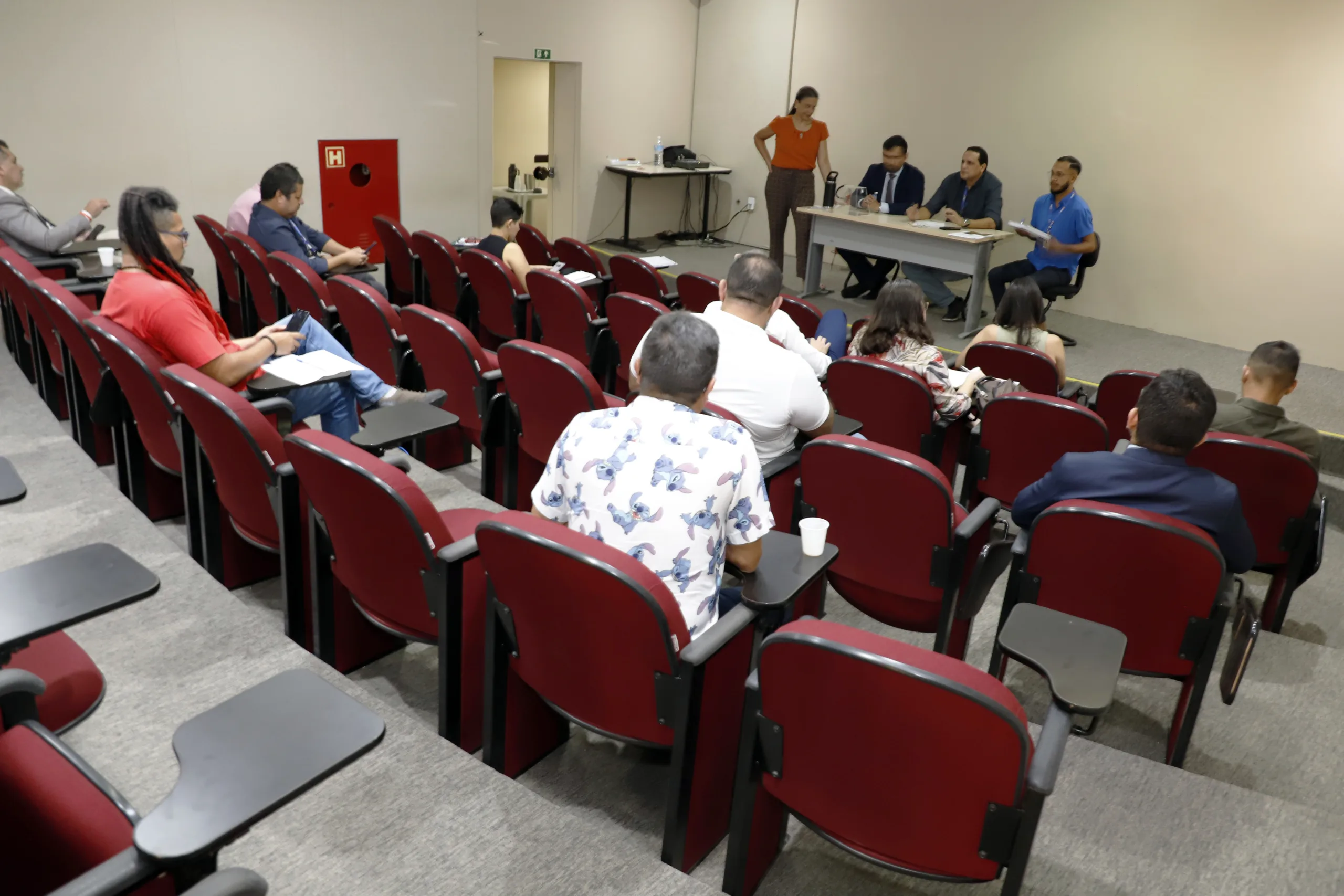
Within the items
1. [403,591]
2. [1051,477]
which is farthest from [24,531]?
[1051,477]

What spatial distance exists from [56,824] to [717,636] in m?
1.10

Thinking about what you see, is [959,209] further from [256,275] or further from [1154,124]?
[256,275]

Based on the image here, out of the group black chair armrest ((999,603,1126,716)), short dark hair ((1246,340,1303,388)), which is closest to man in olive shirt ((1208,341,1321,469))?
short dark hair ((1246,340,1303,388))

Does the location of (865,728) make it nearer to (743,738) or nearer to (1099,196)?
(743,738)

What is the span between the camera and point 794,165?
8.61m

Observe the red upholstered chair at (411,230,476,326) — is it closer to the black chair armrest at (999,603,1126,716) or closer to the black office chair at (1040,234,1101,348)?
the black office chair at (1040,234,1101,348)

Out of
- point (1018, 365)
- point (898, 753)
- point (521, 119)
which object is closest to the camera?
point (898, 753)

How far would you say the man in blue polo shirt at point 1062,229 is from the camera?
691 centimetres

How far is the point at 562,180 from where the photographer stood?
10.1m

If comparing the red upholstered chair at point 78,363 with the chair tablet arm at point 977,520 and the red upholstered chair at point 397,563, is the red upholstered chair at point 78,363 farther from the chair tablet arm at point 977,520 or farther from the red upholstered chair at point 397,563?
the chair tablet arm at point 977,520

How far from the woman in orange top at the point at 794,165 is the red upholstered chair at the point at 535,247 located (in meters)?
2.54

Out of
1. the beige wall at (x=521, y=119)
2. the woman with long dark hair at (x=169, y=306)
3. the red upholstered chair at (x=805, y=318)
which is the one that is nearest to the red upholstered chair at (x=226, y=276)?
the woman with long dark hair at (x=169, y=306)

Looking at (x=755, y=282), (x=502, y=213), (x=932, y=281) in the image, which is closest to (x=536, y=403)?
(x=755, y=282)

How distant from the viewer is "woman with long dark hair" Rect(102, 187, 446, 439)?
10.4ft
